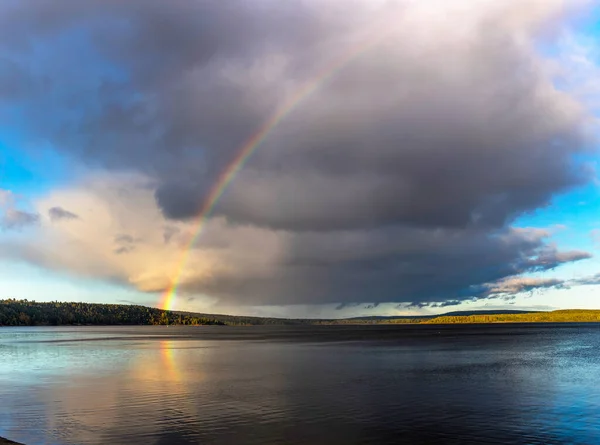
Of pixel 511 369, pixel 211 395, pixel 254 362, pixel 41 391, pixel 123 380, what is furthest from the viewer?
pixel 254 362

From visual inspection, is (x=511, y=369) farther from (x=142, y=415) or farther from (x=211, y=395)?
(x=142, y=415)

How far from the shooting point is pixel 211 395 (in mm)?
51625

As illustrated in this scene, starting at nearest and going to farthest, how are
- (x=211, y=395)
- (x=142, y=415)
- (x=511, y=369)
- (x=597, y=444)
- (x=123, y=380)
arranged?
(x=597, y=444)
(x=142, y=415)
(x=211, y=395)
(x=123, y=380)
(x=511, y=369)

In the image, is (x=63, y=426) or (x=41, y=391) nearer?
(x=63, y=426)

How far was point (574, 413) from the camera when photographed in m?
41.5

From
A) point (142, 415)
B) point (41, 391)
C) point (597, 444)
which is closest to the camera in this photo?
point (597, 444)

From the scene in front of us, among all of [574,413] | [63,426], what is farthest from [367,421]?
[63,426]

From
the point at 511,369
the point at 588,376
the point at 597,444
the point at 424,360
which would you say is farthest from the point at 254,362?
the point at 597,444

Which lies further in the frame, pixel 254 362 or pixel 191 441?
pixel 254 362

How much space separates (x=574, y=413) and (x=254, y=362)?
57.5m

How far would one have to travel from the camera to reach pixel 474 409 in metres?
43.1

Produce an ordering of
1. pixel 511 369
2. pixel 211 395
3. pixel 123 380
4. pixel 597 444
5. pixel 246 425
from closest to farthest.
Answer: pixel 597 444 → pixel 246 425 → pixel 211 395 → pixel 123 380 → pixel 511 369

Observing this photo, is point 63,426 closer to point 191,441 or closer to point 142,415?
point 142,415

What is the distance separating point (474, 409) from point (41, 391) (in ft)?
134
